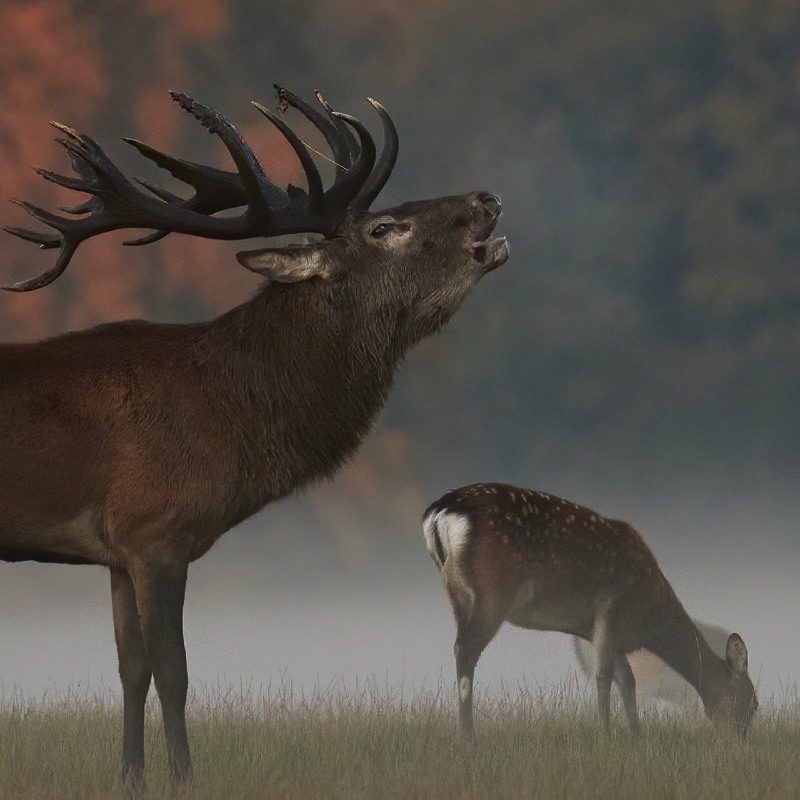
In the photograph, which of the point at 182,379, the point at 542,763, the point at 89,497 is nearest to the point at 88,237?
the point at 182,379

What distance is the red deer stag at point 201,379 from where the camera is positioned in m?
6.13

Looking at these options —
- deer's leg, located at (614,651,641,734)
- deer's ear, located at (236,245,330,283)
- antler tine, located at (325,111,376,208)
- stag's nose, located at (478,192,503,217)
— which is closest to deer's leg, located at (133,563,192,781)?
deer's ear, located at (236,245,330,283)

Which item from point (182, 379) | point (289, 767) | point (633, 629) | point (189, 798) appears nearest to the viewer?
point (189, 798)

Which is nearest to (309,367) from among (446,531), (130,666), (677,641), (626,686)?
(130,666)

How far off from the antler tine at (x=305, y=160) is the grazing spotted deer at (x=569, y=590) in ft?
11.5

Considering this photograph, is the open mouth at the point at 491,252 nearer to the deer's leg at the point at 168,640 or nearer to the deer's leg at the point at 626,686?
the deer's leg at the point at 168,640

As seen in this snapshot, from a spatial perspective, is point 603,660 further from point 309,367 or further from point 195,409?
point 195,409

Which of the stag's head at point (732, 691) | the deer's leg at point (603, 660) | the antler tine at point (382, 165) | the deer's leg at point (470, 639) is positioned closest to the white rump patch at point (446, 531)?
the deer's leg at point (470, 639)

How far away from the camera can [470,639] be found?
938 cm

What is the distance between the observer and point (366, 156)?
22.4 ft

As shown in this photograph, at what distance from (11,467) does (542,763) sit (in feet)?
9.61

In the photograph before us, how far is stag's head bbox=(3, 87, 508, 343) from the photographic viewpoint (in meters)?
6.59

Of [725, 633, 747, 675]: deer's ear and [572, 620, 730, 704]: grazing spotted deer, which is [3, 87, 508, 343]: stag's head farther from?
[572, 620, 730, 704]: grazing spotted deer

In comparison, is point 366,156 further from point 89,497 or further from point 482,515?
point 482,515
